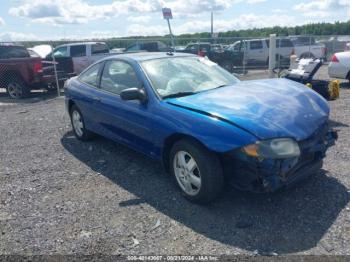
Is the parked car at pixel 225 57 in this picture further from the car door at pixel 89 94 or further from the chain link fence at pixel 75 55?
the car door at pixel 89 94

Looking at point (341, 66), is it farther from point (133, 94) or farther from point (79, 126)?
point (133, 94)

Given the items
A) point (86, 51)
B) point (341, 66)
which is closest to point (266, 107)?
point (341, 66)

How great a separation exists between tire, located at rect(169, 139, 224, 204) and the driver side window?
3.81 feet

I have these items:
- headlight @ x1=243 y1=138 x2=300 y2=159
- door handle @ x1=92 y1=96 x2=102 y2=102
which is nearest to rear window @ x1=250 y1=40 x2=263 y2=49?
door handle @ x1=92 y1=96 x2=102 y2=102

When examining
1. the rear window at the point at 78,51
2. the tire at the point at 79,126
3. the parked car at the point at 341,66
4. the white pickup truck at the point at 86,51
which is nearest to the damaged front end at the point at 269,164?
the tire at the point at 79,126

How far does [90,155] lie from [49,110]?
4.49m

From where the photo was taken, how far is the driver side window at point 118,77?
4.77 m

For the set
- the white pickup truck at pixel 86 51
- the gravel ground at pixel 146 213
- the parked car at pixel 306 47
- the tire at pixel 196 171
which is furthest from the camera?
the parked car at pixel 306 47

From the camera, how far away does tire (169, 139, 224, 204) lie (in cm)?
361

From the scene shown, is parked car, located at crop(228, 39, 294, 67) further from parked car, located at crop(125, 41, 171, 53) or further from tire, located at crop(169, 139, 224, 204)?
tire, located at crop(169, 139, 224, 204)

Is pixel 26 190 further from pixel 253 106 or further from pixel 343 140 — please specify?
pixel 343 140

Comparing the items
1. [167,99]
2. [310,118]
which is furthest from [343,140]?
[167,99]

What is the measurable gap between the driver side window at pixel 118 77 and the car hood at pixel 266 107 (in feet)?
2.81

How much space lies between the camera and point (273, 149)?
3354 millimetres
